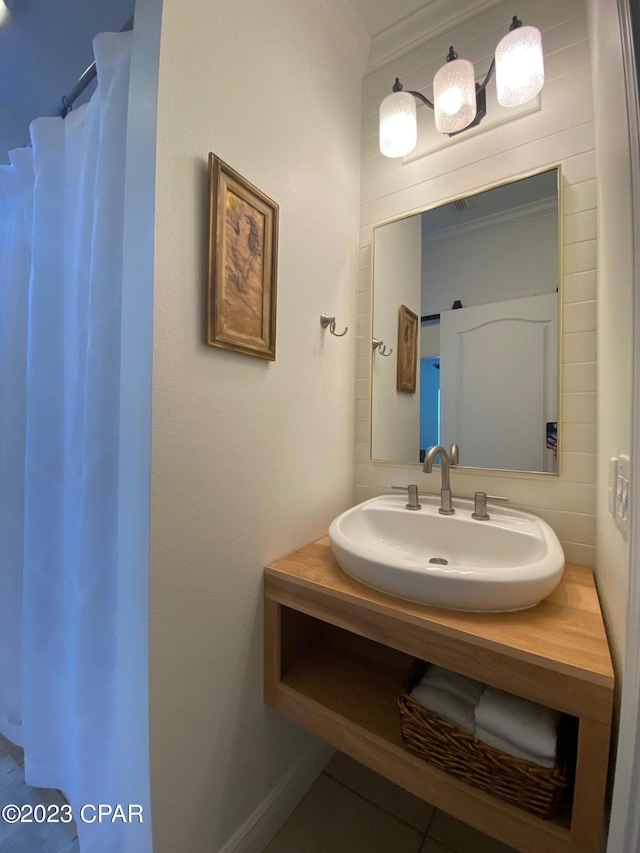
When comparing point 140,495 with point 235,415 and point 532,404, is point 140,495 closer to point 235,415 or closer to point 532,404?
point 235,415

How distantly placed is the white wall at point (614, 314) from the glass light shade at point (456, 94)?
1.46 ft

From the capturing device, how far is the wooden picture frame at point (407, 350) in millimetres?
1258

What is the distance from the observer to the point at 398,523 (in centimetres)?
108

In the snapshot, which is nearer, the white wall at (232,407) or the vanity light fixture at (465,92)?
the white wall at (232,407)

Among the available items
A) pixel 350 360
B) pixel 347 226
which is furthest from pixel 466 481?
pixel 347 226

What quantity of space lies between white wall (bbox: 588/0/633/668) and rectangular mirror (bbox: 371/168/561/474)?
0.19 metres

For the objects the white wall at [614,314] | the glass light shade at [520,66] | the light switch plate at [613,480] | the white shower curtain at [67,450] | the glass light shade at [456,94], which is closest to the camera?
the white wall at [614,314]

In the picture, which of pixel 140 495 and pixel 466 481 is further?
pixel 466 481

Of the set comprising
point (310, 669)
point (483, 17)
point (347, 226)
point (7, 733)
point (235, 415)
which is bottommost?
point (7, 733)

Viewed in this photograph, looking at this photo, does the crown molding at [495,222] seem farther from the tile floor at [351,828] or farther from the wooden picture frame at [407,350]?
the tile floor at [351,828]

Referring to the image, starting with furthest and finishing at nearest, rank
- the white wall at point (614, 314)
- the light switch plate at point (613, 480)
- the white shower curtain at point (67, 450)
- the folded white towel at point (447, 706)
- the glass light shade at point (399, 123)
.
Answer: the glass light shade at point (399, 123), the white shower curtain at point (67, 450), the folded white towel at point (447, 706), the light switch plate at point (613, 480), the white wall at point (614, 314)

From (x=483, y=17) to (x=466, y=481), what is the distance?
5.19ft

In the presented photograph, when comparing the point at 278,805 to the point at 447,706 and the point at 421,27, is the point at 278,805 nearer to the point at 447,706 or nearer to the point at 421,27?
the point at 447,706
